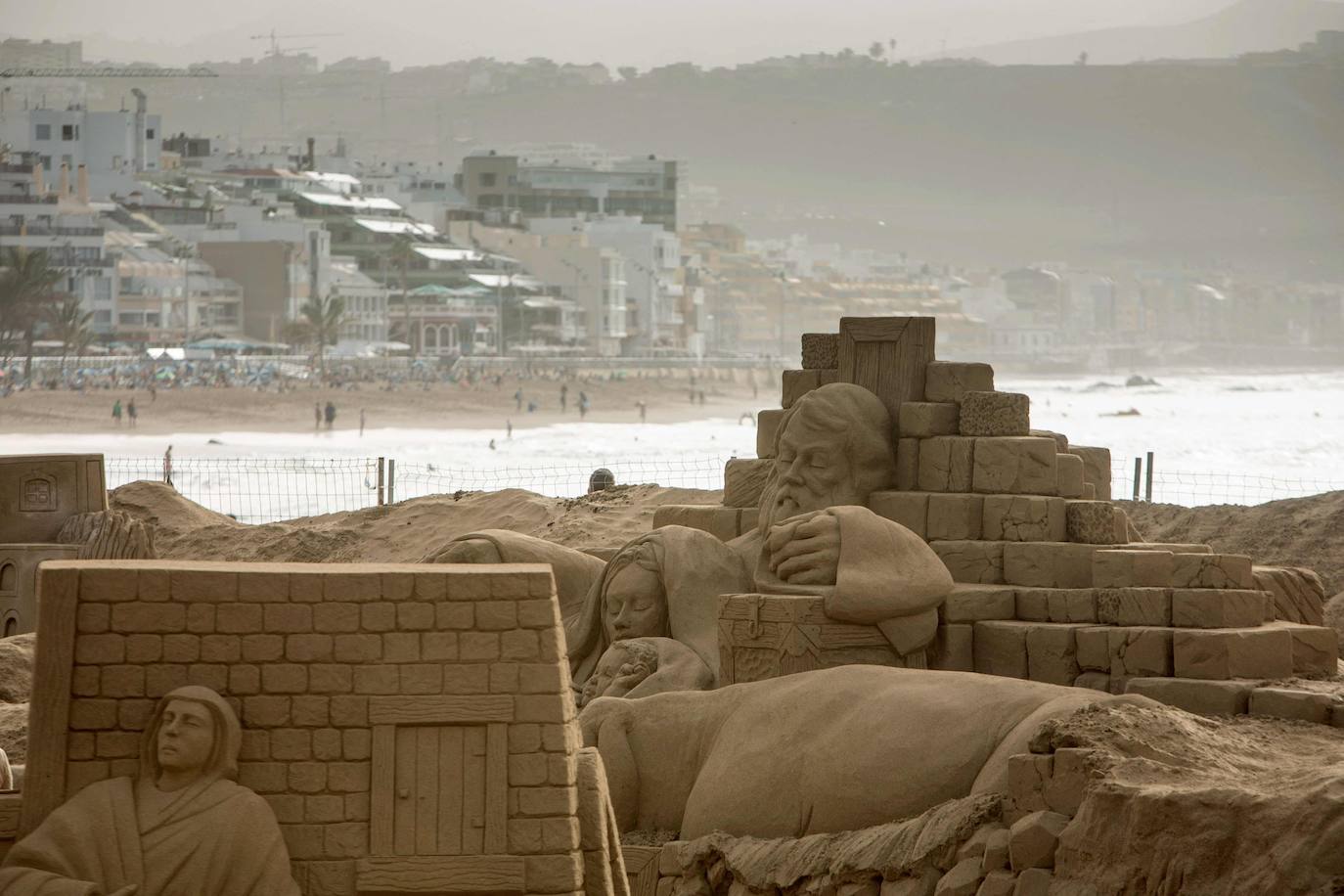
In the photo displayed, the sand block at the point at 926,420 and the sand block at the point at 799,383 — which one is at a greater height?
the sand block at the point at 799,383

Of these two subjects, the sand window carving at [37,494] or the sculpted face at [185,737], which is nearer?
the sculpted face at [185,737]

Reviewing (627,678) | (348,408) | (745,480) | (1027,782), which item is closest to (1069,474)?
(745,480)

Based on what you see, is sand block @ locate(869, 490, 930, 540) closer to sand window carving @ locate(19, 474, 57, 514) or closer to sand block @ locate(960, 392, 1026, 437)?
sand block @ locate(960, 392, 1026, 437)

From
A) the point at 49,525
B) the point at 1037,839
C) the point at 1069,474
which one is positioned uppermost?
the point at 1069,474

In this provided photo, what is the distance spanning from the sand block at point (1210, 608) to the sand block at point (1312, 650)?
212 millimetres

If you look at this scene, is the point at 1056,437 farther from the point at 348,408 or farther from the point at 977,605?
the point at 348,408

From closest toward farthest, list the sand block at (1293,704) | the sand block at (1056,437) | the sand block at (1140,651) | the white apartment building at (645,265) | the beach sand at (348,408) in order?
the sand block at (1293,704) → the sand block at (1140,651) → the sand block at (1056,437) → the beach sand at (348,408) → the white apartment building at (645,265)

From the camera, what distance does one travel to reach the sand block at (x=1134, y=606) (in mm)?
10055

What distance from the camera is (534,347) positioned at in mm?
65438

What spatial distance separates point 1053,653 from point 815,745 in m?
2.09

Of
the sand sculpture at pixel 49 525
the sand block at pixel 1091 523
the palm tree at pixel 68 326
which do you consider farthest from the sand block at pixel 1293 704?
the palm tree at pixel 68 326

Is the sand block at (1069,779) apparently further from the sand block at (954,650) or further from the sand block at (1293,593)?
the sand block at (1293,593)

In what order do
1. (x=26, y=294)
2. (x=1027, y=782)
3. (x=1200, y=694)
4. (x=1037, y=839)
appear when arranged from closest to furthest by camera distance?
(x=1037, y=839) → (x=1027, y=782) → (x=1200, y=694) → (x=26, y=294)

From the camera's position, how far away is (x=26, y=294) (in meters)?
53.4
